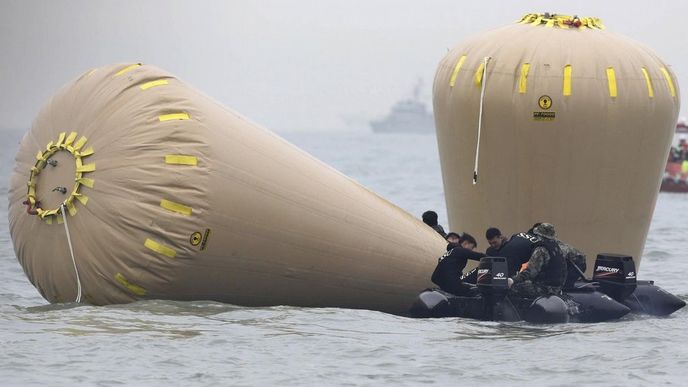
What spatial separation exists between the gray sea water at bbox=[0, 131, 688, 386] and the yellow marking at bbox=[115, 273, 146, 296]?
0.16 meters

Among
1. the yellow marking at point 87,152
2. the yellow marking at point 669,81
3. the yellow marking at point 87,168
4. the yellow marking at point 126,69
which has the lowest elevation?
the yellow marking at point 87,168

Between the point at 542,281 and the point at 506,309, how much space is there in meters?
0.49

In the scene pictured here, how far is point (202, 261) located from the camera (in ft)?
47.4

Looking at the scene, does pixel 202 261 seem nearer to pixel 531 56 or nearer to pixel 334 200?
pixel 334 200

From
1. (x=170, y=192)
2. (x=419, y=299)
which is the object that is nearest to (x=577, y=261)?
(x=419, y=299)

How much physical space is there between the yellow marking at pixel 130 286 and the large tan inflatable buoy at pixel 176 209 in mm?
13

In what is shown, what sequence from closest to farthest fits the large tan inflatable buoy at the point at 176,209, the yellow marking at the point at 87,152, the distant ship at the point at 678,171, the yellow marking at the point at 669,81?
1. the large tan inflatable buoy at the point at 176,209
2. the yellow marking at the point at 87,152
3. the yellow marking at the point at 669,81
4. the distant ship at the point at 678,171

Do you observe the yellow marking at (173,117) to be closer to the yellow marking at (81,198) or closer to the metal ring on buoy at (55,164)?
the metal ring on buoy at (55,164)

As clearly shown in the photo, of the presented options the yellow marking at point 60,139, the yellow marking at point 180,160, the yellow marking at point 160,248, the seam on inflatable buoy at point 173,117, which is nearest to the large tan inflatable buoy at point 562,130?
the seam on inflatable buoy at point 173,117

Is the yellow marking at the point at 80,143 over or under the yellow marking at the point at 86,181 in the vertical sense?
over

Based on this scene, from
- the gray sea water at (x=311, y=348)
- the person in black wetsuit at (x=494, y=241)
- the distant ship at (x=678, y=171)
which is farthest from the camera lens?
the distant ship at (x=678, y=171)

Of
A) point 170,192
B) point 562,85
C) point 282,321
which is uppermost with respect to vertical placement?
point 562,85

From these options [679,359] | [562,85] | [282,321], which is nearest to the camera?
[679,359]

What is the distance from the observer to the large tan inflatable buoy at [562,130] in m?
17.2
